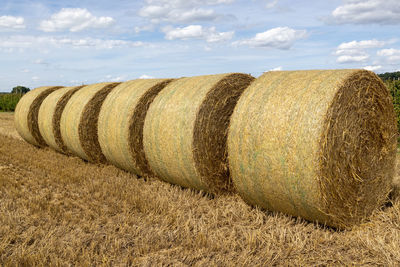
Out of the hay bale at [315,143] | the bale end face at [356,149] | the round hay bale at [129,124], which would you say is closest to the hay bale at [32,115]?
the round hay bale at [129,124]

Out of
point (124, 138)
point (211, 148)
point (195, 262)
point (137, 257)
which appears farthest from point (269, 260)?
point (124, 138)

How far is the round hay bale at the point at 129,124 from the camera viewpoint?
703 centimetres

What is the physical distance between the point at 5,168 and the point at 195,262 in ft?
18.4

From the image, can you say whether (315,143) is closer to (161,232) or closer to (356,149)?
(356,149)

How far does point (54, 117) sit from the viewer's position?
32.5 ft

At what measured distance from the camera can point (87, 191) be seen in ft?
20.4

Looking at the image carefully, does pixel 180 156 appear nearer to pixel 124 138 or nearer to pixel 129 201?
pixel 129 201

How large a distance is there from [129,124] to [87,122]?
2.00m

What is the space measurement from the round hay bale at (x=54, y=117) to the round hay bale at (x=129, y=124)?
105 inches

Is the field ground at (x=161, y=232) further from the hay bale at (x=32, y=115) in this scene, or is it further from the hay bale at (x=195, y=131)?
the hay bale at (x=32, y=115)

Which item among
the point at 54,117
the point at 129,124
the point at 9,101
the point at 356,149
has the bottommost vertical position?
the point at 356,149

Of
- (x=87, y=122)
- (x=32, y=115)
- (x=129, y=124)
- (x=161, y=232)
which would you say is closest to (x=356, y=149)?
(x=161, y=232)

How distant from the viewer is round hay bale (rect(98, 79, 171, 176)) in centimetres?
703

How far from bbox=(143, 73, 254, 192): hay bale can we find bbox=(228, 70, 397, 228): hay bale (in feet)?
2.19
